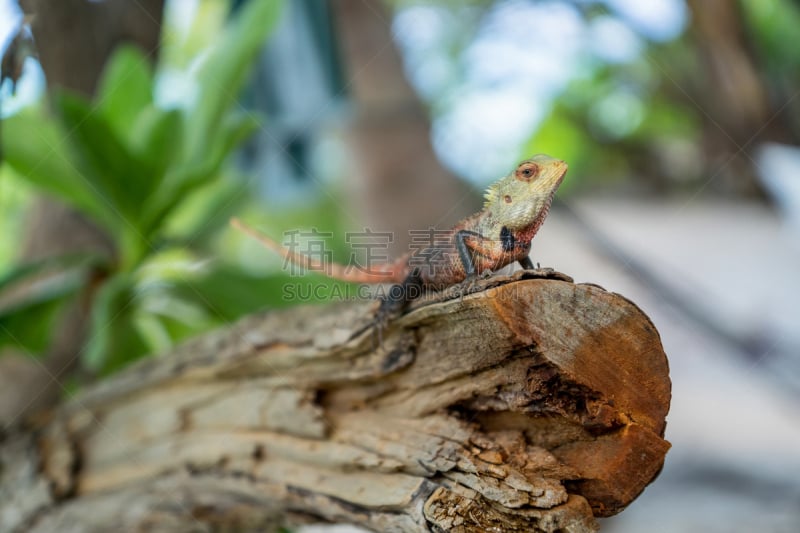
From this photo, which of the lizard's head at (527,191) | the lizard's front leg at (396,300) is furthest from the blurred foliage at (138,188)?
the lizard's head at (527,191)

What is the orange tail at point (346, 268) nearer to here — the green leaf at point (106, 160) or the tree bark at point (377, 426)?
the tree bark at point (377, 426)

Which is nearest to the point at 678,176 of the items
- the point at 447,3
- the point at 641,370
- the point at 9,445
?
the point at 447,3

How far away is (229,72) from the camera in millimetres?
2082

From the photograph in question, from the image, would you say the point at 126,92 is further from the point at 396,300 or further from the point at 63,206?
the point at 396,300

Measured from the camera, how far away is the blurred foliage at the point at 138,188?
1958mm

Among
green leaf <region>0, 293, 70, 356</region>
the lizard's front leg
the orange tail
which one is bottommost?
the lizard's front leg

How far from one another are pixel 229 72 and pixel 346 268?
776 mm

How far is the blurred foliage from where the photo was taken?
6.42ft

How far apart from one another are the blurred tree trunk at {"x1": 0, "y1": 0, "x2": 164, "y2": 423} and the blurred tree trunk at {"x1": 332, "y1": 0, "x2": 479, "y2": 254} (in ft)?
4.52

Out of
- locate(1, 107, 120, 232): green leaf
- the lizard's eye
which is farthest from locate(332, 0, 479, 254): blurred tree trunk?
the lizard's eye

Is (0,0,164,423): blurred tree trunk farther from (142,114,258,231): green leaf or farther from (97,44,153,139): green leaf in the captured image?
(142,114,258,231): green leaf

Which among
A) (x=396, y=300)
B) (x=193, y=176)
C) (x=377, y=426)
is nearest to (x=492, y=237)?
(x=396, y=300)

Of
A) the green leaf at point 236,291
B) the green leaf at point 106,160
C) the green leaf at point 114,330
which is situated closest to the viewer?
the green leaf at point 106,160

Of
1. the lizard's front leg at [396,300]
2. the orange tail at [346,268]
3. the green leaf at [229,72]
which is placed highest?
the green leaf at [229,72]
